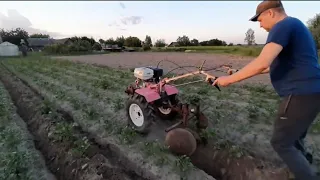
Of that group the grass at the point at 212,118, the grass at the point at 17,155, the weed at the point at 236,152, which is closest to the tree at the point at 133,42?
the grass at the point at 212,118

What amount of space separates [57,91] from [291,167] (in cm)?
741

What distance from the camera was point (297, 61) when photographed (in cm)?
272

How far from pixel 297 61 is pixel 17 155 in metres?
3.81

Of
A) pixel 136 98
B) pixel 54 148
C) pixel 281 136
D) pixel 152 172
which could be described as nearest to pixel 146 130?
pixel 136 98

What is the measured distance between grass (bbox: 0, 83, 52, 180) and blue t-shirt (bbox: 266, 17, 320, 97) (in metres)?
3.26

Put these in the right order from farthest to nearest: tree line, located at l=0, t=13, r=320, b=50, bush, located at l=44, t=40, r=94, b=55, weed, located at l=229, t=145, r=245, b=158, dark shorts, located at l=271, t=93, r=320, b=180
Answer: tree line, located at l=0, t=13, r=320, b=50 < bush, located at l=44, t=40, r=94, b=55 < weed, located at l=229, t=145, r=245, b=158 < dark shorts, located at l=271, t=93, r=320, b=180

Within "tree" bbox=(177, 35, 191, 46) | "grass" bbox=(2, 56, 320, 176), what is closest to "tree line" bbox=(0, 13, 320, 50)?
"tree" bbox=(177, 35, 191, 46)

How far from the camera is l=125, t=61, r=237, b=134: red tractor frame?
4.66 metres

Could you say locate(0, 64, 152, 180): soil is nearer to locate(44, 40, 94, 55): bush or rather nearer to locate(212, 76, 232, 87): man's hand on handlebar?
locate(212, 76, 232, 87): man's hand on handlebar

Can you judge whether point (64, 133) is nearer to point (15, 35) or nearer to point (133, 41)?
point (133, 41)

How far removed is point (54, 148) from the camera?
4.76 meters

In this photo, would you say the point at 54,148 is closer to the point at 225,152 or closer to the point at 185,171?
the point at 185,171

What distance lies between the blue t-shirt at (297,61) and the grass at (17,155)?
3.26 meters

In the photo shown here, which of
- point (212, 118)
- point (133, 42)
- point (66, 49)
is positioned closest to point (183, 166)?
point (212, 118)
